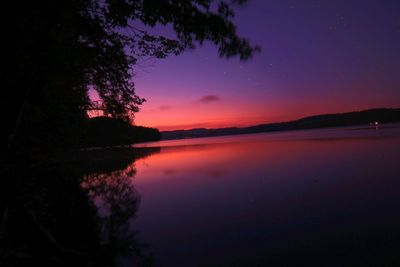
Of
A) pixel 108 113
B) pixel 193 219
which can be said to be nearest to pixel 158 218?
pixel 193 219

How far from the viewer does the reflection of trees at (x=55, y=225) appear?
4.99 metres

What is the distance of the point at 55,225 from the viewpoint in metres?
9.83

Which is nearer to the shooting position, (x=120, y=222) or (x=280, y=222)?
(x=280, y=222)

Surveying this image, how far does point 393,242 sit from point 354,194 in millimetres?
7414

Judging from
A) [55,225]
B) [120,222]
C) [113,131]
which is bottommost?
[120,222]

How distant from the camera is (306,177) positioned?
22.0 m

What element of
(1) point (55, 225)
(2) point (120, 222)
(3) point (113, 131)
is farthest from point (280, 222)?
(1) point (55, 225)

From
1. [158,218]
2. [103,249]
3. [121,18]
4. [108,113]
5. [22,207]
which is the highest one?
[121,18]

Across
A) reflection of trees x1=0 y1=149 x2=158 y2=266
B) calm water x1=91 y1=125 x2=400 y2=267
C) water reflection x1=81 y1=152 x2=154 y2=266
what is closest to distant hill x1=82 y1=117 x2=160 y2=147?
reflection of trees x1=0 y1=149 x2=158 y2=266

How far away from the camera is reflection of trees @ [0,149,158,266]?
4.99 m

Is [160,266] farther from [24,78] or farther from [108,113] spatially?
[24,78]

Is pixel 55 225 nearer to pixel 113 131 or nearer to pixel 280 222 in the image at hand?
pixel 113 131

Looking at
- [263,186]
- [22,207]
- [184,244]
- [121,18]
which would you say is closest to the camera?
[22,207]

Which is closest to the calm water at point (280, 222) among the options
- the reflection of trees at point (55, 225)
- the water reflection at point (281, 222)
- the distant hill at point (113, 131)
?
the water reflection at point (281, 222)
